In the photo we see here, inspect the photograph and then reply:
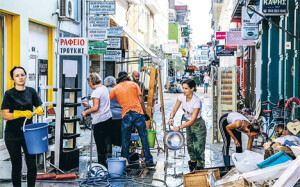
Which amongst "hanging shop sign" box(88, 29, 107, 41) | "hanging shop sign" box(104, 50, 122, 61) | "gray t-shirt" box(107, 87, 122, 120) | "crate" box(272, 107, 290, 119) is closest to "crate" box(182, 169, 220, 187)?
"gray t-shirt" box(107, 87, 122, 120)

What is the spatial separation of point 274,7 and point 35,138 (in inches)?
338

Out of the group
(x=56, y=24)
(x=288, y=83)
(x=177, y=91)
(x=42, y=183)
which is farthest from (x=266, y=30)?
(x=177, y=91)

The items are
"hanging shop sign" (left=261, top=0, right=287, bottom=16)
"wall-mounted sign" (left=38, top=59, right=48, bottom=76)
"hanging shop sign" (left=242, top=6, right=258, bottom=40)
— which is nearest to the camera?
"hanging shop sign" (left=261, top=0, right=287, bottom=16)

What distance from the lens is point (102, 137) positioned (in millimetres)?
9375

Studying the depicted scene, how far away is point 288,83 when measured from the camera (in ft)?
43.0

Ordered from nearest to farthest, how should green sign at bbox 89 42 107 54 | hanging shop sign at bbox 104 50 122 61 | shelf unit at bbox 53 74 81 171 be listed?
shelf unit at bbox 53 74 81 171 → green sign at bbox 89 42 107 54 → hanging shop sign at bbox 104 50 122 61

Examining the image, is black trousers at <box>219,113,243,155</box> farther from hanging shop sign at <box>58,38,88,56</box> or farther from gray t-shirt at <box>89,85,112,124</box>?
hanging shop sign at <box>58,38,88,56</box>

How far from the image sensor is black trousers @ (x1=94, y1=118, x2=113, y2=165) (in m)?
9.29

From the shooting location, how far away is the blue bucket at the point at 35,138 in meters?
6.88

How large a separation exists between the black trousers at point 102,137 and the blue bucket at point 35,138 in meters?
2.25

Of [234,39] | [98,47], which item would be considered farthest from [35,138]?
[234,39]

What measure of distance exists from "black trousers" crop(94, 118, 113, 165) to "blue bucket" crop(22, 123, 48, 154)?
2246 mm

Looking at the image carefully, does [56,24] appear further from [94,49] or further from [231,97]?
[231,97]

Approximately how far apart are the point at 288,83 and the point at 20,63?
7.14m
